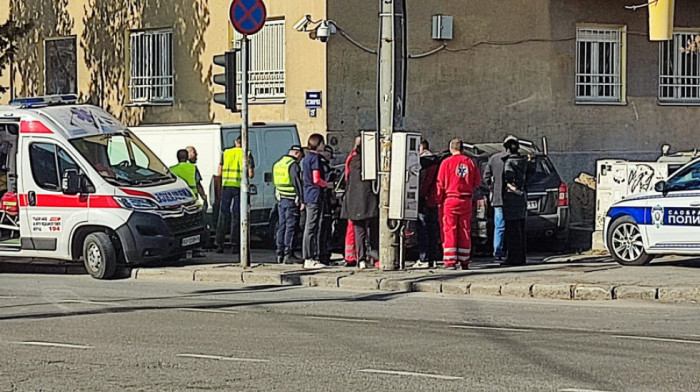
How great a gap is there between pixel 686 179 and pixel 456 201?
9.86 feet

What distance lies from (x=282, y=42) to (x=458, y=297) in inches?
357

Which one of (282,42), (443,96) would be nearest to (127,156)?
(282,42)

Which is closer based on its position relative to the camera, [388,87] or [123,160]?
[388,87]

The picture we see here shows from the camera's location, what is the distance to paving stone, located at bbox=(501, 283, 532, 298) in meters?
13.8

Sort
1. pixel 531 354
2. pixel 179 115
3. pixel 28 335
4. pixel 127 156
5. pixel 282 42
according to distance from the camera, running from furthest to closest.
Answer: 1. pixel 179 115
2. pixel 282 42
3. pixel 127 156
4. pixel 28 335
5. pixel 531 354

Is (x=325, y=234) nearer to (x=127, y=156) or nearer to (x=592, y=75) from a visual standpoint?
(x=127, y=156)

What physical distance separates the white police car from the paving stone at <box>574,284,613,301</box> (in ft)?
6.33

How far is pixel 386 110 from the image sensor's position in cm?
1544

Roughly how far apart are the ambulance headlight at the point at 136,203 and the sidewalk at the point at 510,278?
92cm

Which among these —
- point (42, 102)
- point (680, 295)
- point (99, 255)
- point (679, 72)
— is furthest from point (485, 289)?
point (679, 72)

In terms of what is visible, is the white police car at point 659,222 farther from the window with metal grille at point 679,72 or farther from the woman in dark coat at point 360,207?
the window with metal grille at point 679,72

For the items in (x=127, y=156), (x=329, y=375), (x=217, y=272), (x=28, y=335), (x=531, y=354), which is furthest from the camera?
(x=127, y=156)

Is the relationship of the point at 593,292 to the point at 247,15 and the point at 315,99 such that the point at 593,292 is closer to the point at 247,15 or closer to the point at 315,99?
the point at 247,15

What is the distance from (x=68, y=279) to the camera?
637 inches
